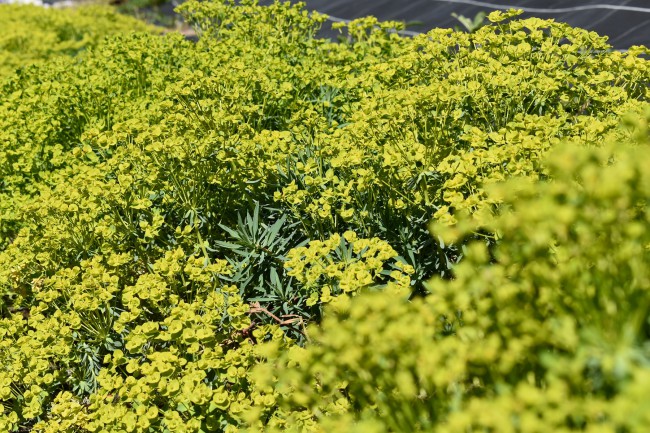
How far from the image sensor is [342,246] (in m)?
3.22

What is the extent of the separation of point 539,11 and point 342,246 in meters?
5.84

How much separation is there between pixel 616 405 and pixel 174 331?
1.94 metres

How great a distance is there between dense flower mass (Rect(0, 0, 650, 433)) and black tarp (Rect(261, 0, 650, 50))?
2800 millimetres

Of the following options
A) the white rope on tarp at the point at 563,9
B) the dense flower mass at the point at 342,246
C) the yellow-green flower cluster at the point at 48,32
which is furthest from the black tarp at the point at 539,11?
the yellow-green flower cluster at the point at 48,32

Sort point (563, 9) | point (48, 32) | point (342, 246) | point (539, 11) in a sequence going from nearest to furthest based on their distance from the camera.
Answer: point (342, 246) → point (563, 9) → point (539, 11) → point (48, 32)

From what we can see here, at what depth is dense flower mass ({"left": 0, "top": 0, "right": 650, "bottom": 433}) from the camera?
1.61m

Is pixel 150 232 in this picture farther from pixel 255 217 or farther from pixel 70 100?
pixel 70 100

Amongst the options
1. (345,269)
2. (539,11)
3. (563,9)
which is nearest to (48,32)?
(539,11)

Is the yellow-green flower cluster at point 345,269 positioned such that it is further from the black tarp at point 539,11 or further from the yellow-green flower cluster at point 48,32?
the yellow-green flower cluster at point 48,32

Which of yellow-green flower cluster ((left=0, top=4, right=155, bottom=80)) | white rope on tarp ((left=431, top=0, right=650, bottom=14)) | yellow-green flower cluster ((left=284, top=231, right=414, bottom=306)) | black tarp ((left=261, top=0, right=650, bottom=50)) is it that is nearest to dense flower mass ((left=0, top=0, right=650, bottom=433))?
yellow-green flower cluster ((left=284, top=231, right=414, bottom=306))

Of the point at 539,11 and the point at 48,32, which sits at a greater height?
the point at 539,11

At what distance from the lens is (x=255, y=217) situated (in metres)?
3.55

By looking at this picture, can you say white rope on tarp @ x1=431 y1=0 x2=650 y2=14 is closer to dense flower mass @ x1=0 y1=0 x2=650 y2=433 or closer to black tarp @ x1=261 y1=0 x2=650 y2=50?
black tarp @ x1=261 y1=0 x2=650 y2=50

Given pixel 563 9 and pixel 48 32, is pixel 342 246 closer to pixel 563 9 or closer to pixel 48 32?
pixel 563 9
